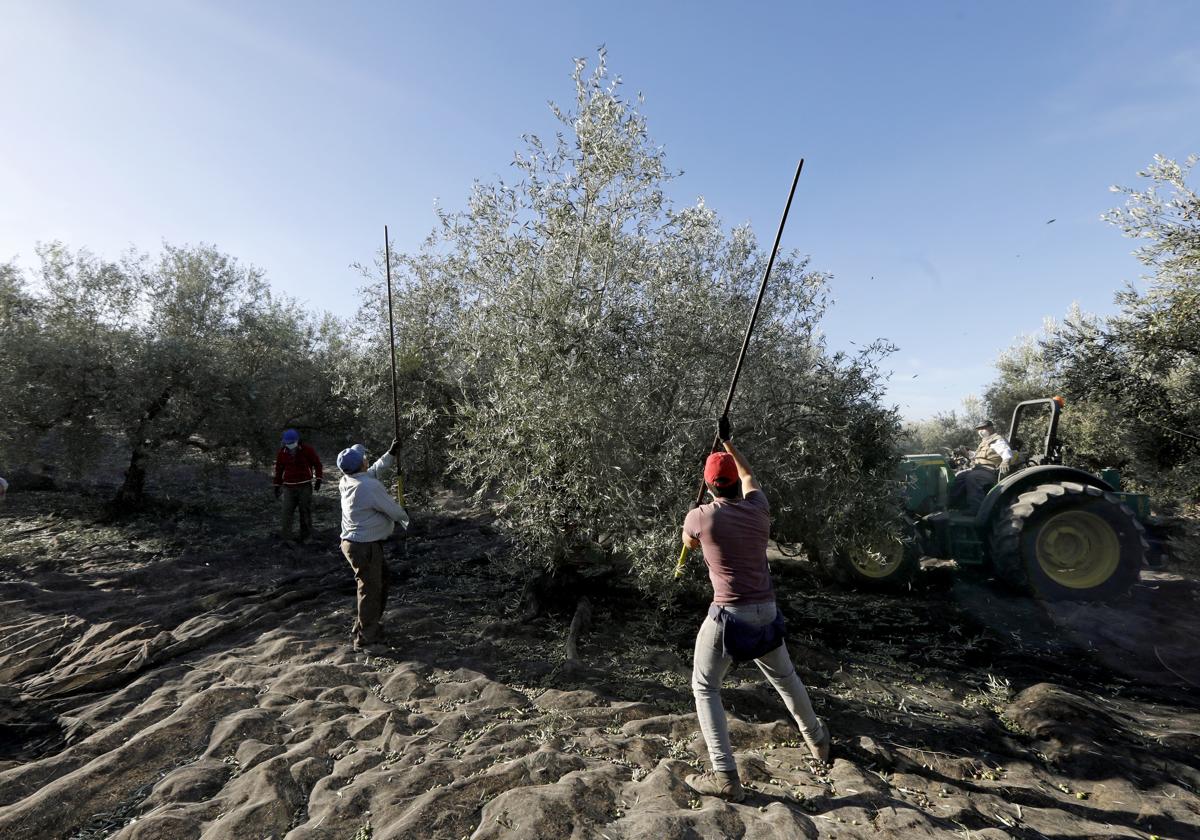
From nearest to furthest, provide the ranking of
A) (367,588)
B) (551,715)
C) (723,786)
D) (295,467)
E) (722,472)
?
(723,786) < (722,472) < (551,715) < (367,588) < (295,467)

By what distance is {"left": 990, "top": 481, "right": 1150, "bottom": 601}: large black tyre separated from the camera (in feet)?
24.0

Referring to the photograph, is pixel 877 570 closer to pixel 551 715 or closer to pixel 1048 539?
pixel 1048 539

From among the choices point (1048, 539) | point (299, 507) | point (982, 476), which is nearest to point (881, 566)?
point (1048, 539)

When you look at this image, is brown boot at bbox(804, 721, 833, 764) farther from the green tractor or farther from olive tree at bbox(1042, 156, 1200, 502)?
olive tree at bbox(1042, 156, 1200, 502)

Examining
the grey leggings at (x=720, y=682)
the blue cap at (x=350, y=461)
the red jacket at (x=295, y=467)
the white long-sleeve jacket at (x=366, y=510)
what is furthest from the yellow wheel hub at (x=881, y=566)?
the red jacket at (x=295, y=467)

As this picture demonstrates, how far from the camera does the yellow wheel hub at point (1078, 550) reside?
7.43 meters

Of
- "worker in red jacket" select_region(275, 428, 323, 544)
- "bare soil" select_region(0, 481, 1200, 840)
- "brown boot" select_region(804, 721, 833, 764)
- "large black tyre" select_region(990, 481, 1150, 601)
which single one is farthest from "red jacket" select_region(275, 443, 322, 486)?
"large black tyre" select_region(990, 481, 1150, 601)

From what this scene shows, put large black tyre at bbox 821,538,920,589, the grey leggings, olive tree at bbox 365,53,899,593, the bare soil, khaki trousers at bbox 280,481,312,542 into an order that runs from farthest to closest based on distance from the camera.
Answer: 1. khaki trousers at bbox 280,481,312,542
2. large black tyre at bbox 821,538,920,589
3. olive tree at bbox 365,53,899,593
4. the grey leggings
5. the bare soil

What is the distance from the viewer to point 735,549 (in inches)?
149

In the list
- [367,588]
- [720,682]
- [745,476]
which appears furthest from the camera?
[367,588]

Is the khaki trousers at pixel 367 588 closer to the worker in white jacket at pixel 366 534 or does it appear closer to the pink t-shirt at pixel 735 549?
the worker in white jacket at pixel 366 534

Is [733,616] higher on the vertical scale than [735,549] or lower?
lower

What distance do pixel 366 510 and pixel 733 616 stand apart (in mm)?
4069

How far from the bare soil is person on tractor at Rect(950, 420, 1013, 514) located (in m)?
1.09
